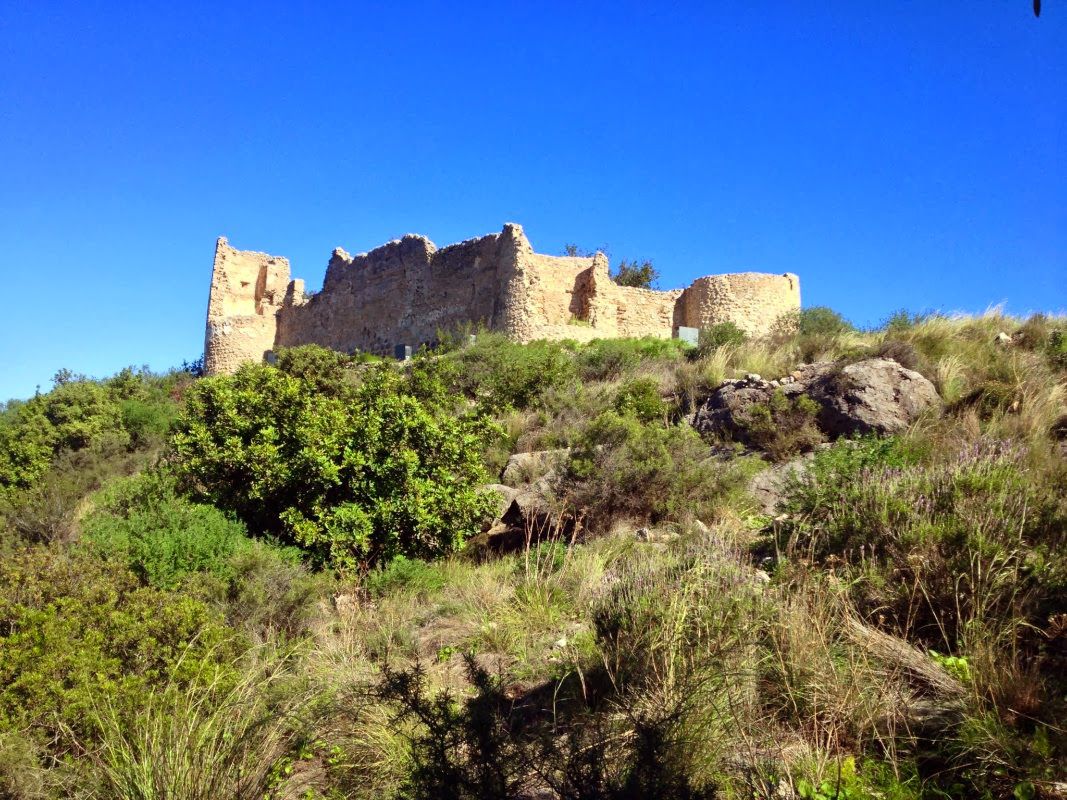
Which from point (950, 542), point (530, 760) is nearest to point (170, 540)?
point (530, 760)

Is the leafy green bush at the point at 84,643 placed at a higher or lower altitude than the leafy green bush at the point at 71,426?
lower

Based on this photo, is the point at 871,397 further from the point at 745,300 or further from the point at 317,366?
the point at 745,300

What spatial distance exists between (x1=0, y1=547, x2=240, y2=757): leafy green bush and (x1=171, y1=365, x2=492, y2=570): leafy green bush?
7.28 feet

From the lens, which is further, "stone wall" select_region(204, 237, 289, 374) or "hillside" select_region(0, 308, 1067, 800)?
"stone wall" select_region(204, 237, 289, 374)

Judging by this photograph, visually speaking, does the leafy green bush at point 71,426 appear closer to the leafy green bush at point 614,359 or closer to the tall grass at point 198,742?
the leafy green bush at point 614,359

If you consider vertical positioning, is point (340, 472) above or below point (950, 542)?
above

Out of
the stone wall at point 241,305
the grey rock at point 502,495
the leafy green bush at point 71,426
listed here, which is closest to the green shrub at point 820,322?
the grey rock at point 502,495

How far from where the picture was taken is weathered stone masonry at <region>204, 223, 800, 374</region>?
22.0 meters

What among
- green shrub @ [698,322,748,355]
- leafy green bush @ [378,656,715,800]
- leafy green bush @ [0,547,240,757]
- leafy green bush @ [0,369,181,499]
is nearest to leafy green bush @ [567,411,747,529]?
leafy green bush @ [0,547,240,757]

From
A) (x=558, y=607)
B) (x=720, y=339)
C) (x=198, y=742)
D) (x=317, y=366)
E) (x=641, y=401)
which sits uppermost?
(x=720, y=339)

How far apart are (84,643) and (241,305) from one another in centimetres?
2966

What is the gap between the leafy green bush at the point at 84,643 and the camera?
12.5 feet

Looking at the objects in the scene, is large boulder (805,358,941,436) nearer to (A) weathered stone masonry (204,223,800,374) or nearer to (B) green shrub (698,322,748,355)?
(B) green shrub (698,322,748,355)

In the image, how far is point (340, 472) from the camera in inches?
304
